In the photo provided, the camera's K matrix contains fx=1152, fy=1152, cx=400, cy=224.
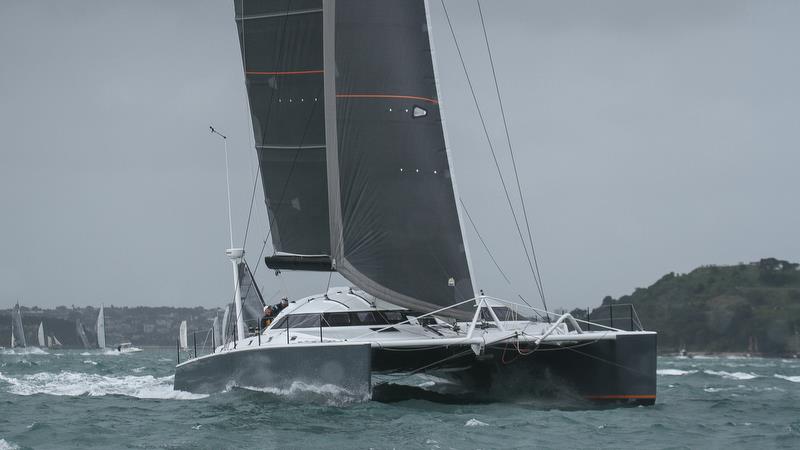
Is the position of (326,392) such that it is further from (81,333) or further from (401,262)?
(81,333)

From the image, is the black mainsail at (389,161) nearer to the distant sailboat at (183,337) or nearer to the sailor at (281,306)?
the sailor at (281,306)

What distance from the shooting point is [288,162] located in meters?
23.5

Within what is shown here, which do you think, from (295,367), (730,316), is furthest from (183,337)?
(295,367)

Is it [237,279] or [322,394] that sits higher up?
[237,279]

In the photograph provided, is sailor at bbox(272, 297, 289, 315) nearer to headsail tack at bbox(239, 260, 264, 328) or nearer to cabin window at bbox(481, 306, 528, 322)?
headsail tack at bbox(239, 260, 264, 328)

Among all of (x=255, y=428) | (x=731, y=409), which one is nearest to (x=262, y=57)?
(x=255, y=428)

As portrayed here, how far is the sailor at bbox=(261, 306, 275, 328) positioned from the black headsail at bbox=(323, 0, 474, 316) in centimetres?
333

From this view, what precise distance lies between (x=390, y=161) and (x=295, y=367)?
404cm

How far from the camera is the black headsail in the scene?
20.1 m

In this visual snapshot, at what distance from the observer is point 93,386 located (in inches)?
1171

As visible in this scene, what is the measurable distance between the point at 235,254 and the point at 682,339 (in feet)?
277

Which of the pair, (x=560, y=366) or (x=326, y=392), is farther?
(x=560, y=366)

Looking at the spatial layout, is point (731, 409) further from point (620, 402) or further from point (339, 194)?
point (339, 194)

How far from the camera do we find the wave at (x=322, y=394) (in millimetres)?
18297
